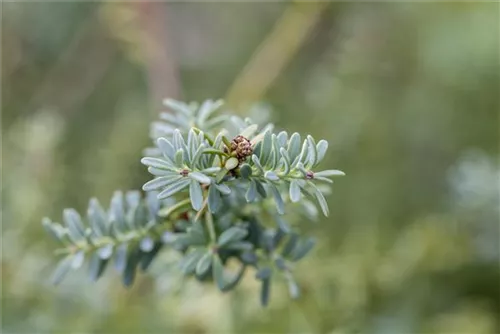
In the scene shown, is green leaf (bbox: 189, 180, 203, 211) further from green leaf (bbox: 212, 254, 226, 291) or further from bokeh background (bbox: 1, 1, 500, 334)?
bokeh background (bbox: 1, 1, 500, 334)

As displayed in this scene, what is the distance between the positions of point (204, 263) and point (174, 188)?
2.6 inches

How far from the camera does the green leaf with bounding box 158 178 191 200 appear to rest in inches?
11.0

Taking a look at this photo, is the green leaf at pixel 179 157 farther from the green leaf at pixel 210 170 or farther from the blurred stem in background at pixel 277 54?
the blurred stem in background at pixel 277 54

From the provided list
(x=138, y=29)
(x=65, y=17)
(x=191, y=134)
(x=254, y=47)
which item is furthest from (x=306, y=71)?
(x=191, y=134)

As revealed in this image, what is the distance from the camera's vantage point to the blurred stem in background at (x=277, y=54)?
840mm

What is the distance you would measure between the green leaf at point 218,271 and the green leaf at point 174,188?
66mm

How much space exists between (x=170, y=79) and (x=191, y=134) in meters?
0.54

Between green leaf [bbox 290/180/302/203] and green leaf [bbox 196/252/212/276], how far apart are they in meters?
0.07

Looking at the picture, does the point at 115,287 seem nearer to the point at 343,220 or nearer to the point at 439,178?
the point at 343,220

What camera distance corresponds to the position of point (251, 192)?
11.6 inches

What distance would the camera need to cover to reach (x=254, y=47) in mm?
1066

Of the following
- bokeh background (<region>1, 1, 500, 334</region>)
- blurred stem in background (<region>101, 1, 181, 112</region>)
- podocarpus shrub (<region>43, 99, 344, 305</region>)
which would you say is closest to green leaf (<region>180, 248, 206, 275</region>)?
podocarpus shrub (<region>43, 99, 344, 305</region>)

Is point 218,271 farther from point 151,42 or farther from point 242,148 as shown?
point 151,42

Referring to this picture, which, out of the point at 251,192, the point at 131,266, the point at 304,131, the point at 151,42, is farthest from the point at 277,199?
the point at 151,42
